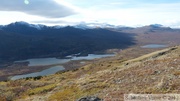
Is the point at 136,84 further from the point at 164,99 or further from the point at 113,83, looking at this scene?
the point at 164,99

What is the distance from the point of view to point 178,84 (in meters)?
32.9

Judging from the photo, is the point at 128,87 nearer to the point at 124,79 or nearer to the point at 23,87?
the point at 124,79

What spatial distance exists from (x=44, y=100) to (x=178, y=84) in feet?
70.3

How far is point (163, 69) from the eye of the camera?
45562 millimetres

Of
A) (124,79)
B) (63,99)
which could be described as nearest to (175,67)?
(124,79)

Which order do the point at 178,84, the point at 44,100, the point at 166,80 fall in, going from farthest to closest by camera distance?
the point at 44,100 → the point at 166,80 → the point at 178,84

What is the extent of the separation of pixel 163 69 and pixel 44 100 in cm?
2050

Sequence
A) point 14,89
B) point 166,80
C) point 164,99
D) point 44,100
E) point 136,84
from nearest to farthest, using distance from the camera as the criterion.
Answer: point 164,99 → point 166,80 → point 136,84 → point 44,100 → point 14,89

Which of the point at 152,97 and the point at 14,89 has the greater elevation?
the point at 152,97

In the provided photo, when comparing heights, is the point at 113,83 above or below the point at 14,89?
above

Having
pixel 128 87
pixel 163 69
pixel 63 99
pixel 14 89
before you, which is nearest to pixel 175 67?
pixel 163 69

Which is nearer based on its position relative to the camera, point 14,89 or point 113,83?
point 113,83

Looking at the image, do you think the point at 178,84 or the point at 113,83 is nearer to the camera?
the point at 178,84

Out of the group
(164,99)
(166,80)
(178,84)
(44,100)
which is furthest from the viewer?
(44,100)
